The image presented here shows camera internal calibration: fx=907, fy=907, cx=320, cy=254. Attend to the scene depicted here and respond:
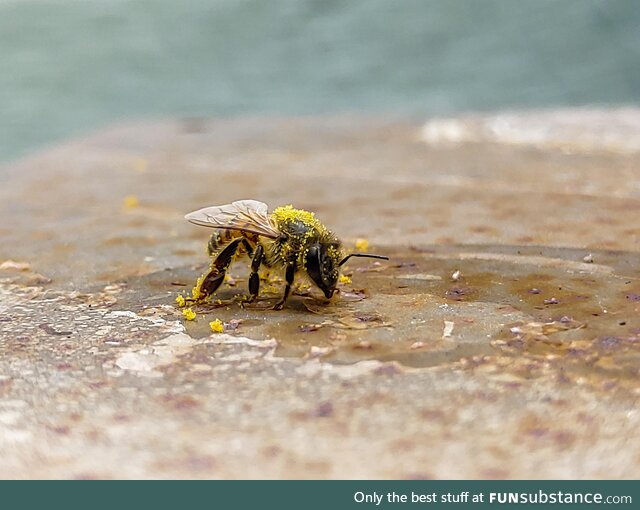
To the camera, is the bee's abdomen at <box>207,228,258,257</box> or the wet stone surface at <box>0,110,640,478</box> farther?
the bee's abdomen at <box>207,228,258,257</box>

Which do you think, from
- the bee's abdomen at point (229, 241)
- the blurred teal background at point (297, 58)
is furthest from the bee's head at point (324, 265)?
the blurred teal background at point (297, 58)

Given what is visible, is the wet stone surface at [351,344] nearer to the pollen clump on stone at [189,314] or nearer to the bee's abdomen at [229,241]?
the pollen clump on stone at [189,314]

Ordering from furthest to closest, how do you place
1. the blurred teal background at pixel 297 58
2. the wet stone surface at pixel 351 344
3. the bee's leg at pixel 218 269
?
the blurred teal background at pixel 297 58 → the bee's leg at pixel 218 269 → the wet stone surface at pixel 351 344

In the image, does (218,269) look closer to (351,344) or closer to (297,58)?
(351,344)

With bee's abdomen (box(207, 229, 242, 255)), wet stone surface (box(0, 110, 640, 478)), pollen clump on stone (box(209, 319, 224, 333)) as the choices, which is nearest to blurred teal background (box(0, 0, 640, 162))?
wet stone surface (box(0, 110, 640, 478))

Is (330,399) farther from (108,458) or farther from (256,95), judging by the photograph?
(256,95)

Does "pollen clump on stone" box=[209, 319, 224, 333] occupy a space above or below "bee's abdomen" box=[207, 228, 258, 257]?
below

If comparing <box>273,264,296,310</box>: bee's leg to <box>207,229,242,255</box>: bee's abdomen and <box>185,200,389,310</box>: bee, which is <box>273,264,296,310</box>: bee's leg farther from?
<box>207,229,242,255</box>: bee's abdomen

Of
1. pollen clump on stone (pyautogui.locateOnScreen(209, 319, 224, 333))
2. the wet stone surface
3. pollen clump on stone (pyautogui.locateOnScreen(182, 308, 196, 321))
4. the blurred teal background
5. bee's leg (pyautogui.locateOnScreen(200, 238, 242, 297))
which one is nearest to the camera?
the wet stone surface

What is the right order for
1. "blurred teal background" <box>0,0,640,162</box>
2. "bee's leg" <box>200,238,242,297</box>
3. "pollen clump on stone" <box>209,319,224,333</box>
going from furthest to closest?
"blurred teal background" <box>0,0,640,162</box> → "bee's leg" <box>200,238,242,297</box> → "pollen clump on stone" <box>209,319,224,333</box>
